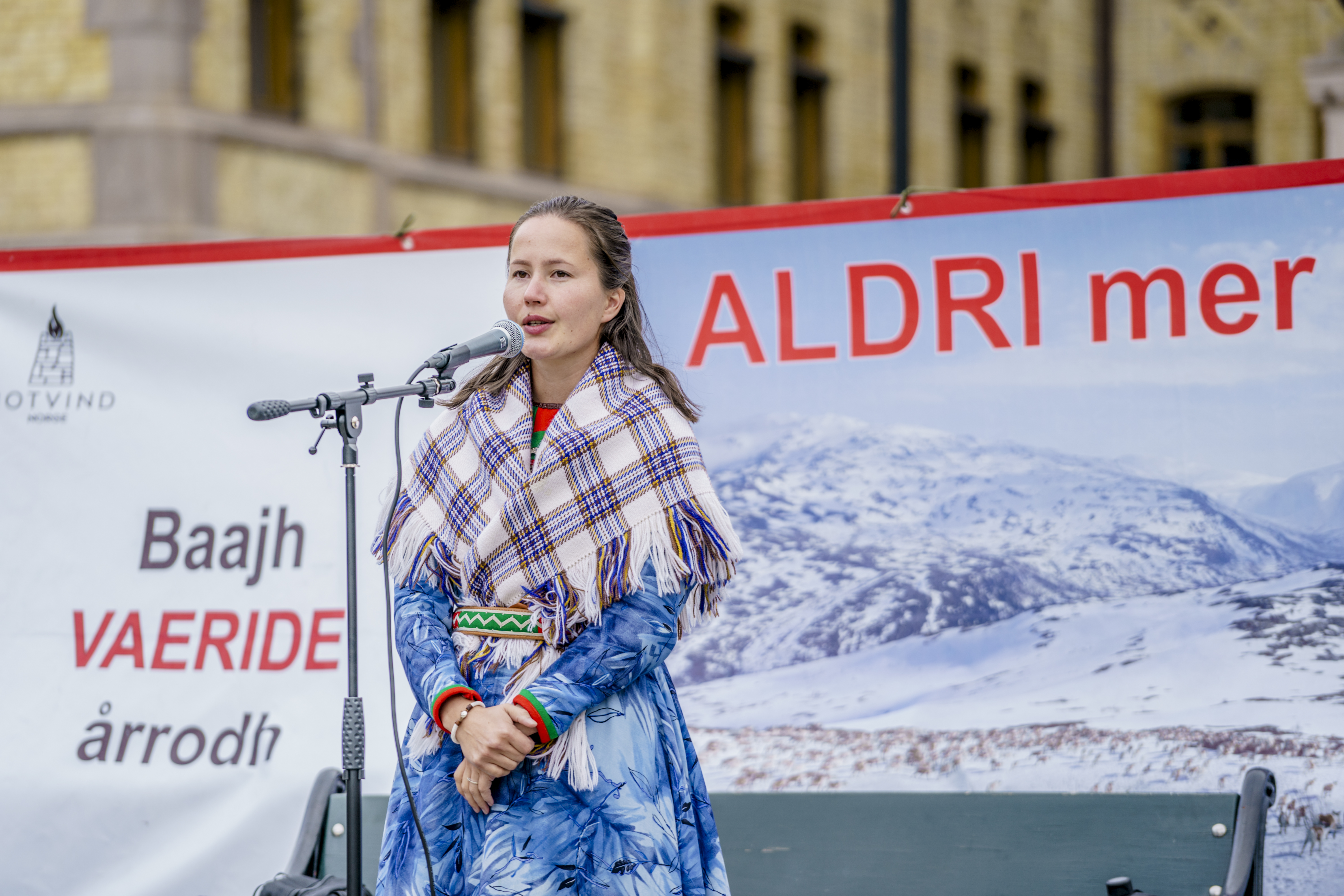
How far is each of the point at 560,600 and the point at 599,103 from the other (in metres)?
14.6

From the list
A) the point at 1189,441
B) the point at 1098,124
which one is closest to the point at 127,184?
the point at 1189,441

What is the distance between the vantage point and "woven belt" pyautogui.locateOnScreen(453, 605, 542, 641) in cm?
324

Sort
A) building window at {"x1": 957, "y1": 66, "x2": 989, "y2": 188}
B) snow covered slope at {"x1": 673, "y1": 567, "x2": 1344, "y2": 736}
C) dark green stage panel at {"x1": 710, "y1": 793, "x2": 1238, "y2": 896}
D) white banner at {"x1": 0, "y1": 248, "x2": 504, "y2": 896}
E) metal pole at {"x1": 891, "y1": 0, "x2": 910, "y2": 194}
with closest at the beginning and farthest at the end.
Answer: dark green stage panel at {"x1": 710, "y1": 793, "x2": 1238, "y2": 896}, snow covered slope at {"x1": 673, "y1": 567, "x2": 1344, "y2": 736}, white banner at {"x1": 0, "y1": 248, "x2": 504, "y2": 896}, metal pole at {"x1": 891, "y1": 0, "x2": 910, "y2": 194}, building window at {"x1": 957, "y1": 66, "x2": 989, "y2": 188}

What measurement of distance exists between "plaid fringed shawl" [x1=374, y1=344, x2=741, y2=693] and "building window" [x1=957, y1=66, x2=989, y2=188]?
1983cm

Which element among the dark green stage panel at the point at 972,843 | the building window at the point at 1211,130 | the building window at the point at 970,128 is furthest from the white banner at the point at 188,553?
the building window at the point at 1211,130

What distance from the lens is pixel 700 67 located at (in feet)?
60.6

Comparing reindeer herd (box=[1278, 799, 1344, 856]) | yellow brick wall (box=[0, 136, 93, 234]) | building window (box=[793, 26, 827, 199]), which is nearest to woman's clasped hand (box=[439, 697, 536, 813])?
reindeer herd (box=[1278, 799, 1344, 856])

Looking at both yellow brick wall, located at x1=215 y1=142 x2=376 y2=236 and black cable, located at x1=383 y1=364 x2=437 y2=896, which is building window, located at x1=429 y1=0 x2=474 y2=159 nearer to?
yellow brick wall, located at x1=215 y1=142 x2=376 y2=236

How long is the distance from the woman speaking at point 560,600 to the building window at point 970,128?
19807 millimetres

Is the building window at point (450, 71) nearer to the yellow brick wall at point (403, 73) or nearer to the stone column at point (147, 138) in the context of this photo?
the yellow brick wall at point (403, 73)

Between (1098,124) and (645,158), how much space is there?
9146 millimetres

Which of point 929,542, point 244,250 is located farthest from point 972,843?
point 244,250

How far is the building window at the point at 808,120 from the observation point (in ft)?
66.7

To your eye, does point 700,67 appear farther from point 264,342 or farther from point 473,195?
point 264,342
